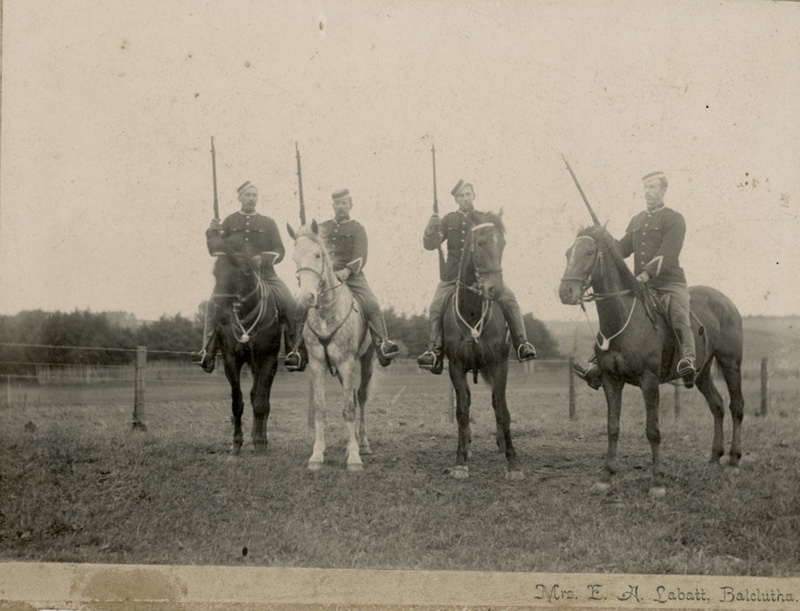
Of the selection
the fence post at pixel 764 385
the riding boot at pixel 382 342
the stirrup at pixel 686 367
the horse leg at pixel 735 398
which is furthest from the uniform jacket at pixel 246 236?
the fence post at pixel 764 385

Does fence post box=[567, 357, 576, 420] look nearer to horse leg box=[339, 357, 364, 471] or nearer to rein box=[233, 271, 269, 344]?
horse leg box=[339, 357, 364, 471]

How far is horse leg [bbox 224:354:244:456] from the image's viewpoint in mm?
7387

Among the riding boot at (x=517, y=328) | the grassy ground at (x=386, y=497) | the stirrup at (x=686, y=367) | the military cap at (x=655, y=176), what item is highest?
the military cap at (x=655, y=176)

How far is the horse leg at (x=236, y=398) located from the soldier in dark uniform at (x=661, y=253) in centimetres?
350

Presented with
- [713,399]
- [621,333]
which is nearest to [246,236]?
[621,333]

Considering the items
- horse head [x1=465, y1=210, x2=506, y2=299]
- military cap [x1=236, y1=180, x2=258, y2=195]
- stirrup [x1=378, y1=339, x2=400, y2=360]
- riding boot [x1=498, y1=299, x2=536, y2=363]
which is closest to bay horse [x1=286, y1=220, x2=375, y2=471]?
stirrup [x1=378, y1=339, x2=400, y2=360]

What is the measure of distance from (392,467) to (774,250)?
439 cm

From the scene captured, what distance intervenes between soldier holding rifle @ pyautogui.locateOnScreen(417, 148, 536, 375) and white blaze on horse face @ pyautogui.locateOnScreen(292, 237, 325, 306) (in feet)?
3.87

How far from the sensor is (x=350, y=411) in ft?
23.9

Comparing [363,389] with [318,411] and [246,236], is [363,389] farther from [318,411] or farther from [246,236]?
[246,236]

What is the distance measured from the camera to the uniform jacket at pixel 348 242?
736cm

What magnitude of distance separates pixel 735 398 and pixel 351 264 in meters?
4.27

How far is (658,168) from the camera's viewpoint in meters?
7.05

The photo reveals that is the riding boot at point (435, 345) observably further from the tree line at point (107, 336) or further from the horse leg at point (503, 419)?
the horse leg at point (503, 419)
